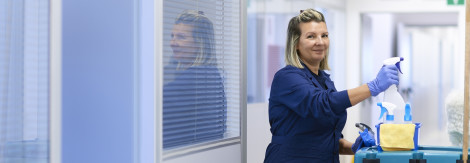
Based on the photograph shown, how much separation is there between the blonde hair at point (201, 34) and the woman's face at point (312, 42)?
40 cm

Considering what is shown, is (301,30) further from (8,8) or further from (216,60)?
(8,8)

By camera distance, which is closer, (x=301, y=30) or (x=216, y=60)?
(x=301, y=30)

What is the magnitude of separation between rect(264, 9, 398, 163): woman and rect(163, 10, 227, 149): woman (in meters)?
0.31

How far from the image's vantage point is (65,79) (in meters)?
2.51

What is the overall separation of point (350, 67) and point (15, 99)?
5.60m

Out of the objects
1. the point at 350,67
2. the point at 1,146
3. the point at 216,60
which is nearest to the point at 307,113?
the point at 216,60

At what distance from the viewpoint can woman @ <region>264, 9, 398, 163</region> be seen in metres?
2.61

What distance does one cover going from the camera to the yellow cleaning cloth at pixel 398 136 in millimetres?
2287

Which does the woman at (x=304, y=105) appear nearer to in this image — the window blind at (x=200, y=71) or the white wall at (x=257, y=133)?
the window blind at (x=200, y=71)

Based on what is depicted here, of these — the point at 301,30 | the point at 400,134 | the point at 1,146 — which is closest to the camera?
the point at 1,146

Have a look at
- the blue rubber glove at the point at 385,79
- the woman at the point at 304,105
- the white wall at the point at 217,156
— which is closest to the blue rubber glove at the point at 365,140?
the woman at the point at 304,105

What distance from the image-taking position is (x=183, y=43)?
8.83 ft

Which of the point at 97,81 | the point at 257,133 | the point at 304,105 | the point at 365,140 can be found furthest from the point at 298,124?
the point at 257,133

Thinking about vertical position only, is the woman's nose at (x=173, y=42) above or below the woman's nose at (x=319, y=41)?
below
